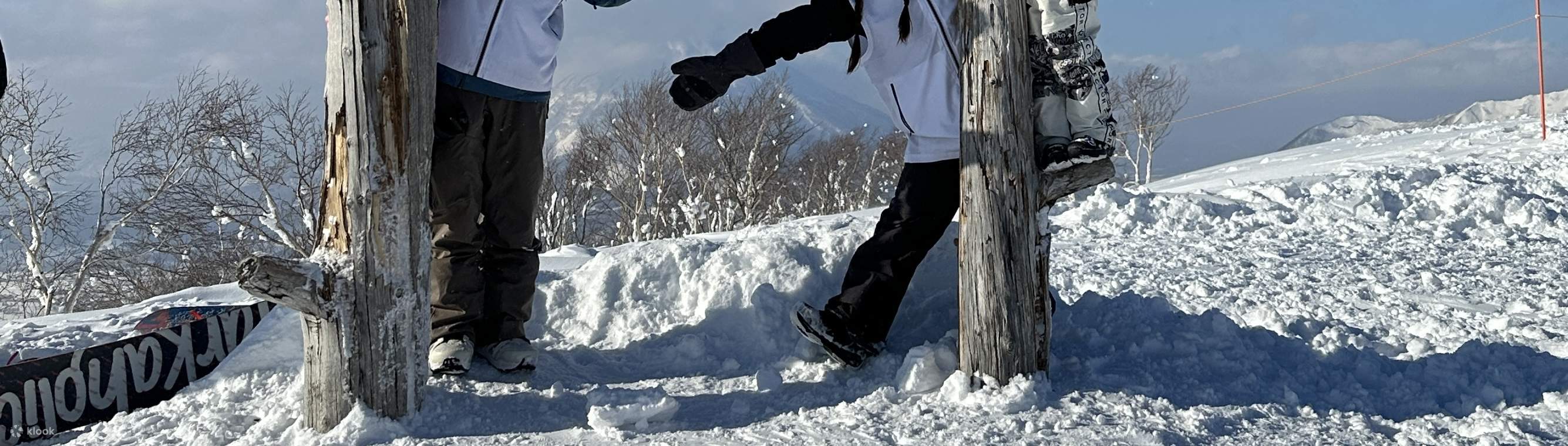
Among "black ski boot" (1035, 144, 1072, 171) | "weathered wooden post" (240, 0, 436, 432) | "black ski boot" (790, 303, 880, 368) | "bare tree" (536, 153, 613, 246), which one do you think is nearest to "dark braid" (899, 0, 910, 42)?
"black ski boot" (1035, 144, 1072, 171)

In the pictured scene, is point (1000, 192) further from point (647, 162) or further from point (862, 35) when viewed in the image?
point (647, 162)

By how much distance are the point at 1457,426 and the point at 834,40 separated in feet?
6.41

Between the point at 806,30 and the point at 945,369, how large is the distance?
1102mm

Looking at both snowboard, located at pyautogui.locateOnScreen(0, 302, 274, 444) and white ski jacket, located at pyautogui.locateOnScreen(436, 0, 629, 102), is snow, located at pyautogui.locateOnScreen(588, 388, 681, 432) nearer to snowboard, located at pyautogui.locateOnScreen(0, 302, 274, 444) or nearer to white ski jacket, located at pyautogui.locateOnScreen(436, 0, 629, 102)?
white ski jacket, located at pyautogui.locateOnScreen(436, 0, 629, 102)

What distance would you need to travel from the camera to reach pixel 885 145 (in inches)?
1827

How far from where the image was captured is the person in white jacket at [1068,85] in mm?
2725

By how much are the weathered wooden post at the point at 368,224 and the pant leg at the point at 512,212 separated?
1.53ft

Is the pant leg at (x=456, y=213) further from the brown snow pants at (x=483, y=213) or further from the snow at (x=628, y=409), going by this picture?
the snow at (x=628, y=409)

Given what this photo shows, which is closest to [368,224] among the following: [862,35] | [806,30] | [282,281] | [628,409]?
[282,281]

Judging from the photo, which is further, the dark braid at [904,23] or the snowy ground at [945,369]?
the dark braid at [904,23]

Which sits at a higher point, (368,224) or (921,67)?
(921,67)

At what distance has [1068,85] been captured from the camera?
2.77 meters

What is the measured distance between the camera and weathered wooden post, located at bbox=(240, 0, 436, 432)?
2.55 metres

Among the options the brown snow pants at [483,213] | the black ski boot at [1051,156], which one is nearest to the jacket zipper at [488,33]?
the brown snow pants at [483,213]
